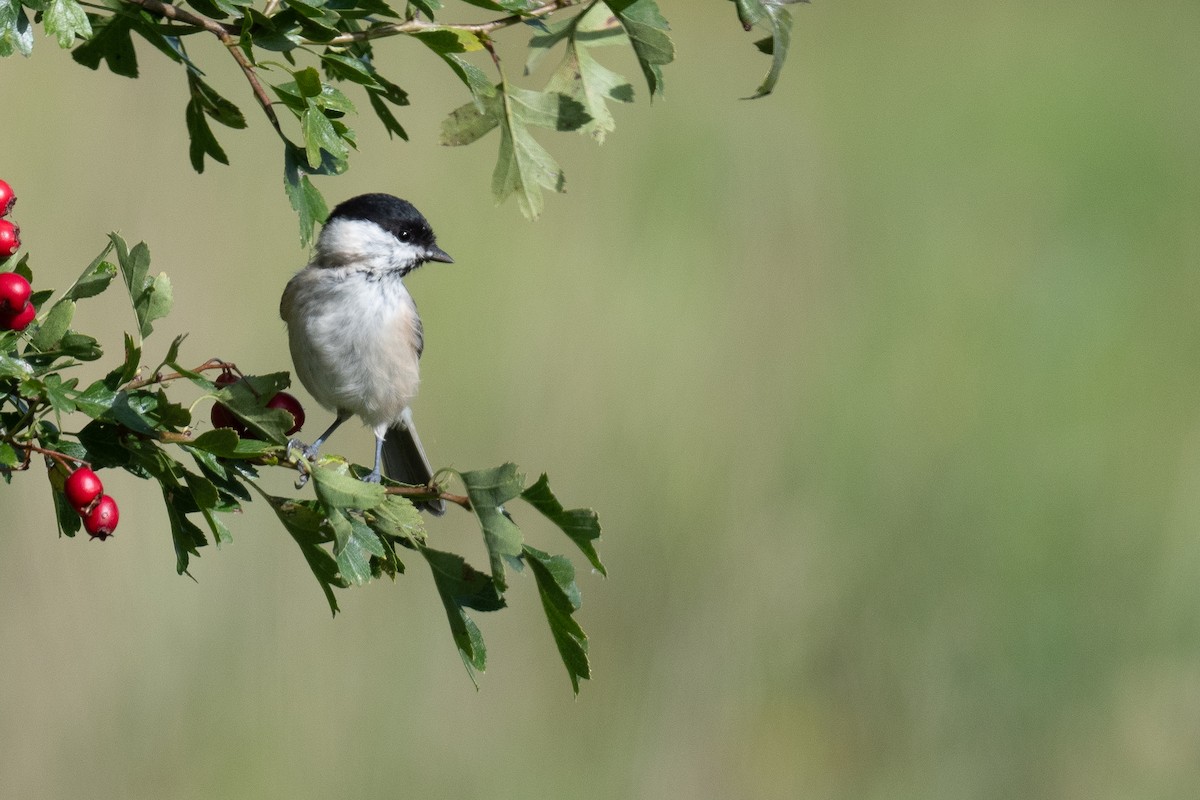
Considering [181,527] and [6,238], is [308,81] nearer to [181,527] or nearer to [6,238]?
[6,238]

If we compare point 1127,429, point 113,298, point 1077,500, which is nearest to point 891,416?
point 1077,500

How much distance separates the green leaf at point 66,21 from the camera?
5.89 ft

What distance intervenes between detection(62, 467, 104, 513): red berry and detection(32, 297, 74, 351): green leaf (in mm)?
195

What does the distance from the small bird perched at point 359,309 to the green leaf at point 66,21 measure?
5.74ft

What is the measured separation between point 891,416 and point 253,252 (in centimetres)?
266

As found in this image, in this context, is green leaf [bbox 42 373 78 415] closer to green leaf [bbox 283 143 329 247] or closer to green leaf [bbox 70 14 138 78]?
green leaf [bbox 283 143 329 247]

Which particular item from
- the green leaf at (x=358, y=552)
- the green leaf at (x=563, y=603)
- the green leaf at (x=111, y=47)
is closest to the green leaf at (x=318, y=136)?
the green leaf at (x=111, y=47)

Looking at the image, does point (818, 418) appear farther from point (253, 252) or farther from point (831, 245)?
point (253, 252)

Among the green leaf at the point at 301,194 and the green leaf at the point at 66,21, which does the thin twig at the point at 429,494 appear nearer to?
the green leaf at the point at 301,194

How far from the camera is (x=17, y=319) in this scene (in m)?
1.85

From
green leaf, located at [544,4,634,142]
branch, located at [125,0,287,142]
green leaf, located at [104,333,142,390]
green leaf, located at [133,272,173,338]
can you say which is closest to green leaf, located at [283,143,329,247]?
branch, located at [125,0,287,142]

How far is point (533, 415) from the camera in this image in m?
5.05

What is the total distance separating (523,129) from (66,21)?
2.20 feet

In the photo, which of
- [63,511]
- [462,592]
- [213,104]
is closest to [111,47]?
[213,104]
